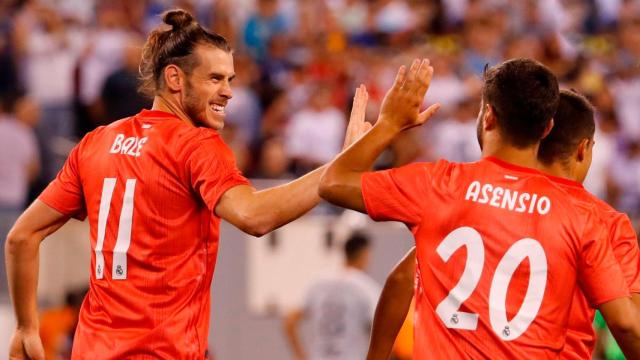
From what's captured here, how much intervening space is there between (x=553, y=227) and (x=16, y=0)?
397 inches

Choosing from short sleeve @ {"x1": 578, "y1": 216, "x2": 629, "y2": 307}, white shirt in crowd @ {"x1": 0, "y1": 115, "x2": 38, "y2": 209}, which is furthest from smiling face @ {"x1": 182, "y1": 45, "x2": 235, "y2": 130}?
Result: white shirt in crowd @ {"x1": 0, "y1": 115, "x2": 38, "y2": 209}

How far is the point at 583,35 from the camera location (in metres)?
15.4

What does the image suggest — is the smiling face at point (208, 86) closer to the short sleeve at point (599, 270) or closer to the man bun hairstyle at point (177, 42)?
the man bun hairstyle at point (177, 42)

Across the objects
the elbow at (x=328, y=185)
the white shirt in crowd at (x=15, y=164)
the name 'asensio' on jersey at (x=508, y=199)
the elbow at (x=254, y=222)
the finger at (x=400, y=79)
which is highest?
the finger at (x=400, y=79)

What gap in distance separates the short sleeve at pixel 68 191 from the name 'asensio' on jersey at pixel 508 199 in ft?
5.97

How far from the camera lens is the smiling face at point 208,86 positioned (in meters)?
5.25

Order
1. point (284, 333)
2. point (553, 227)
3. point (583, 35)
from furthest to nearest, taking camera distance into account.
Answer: point (583, 35) → point (284, 333) → point (553, 227)

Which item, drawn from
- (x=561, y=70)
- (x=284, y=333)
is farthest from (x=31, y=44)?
(x=561, y=70)

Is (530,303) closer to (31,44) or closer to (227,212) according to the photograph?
(227,212)

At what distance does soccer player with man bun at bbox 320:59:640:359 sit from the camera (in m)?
4.40

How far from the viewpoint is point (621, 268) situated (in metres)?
4.61

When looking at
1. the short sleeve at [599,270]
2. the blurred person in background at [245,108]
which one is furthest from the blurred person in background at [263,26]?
the short sleeve at [599,270]

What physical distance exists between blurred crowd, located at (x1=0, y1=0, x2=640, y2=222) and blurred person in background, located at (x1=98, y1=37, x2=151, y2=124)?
1cm

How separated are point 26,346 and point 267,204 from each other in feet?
4.42
